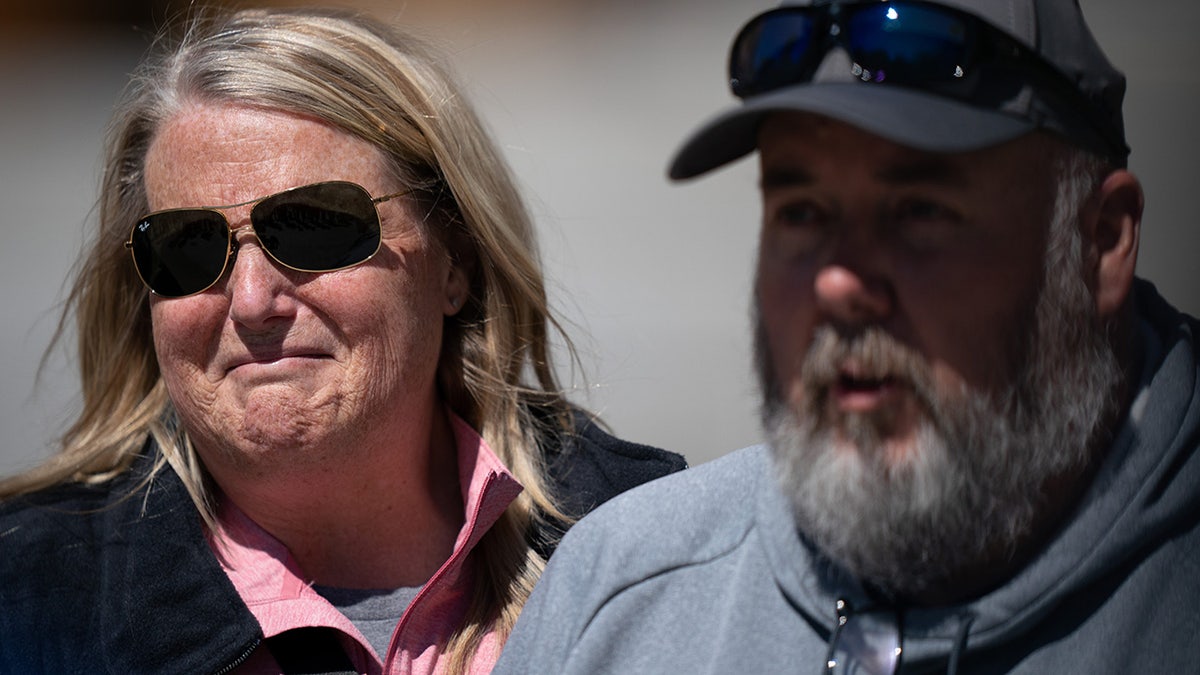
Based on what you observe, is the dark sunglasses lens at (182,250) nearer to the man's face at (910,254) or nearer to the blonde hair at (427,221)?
the blonde hair at (427,221)

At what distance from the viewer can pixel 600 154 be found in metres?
6.67

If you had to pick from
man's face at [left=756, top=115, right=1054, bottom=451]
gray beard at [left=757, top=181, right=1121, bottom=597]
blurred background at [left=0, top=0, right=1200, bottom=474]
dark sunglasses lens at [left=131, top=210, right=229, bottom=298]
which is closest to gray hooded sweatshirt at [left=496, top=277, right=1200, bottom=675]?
gray beard at [left=757, top=181, right=1121, bottom=597]

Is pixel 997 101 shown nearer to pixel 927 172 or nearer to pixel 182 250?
pixel 927 172

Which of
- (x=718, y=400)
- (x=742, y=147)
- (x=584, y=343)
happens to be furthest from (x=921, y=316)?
(x=718, y=400)

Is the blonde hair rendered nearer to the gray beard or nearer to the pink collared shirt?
the pink collared shirt

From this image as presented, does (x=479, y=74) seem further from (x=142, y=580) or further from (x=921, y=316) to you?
(x=921, y=316)

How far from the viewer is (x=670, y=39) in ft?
22.2

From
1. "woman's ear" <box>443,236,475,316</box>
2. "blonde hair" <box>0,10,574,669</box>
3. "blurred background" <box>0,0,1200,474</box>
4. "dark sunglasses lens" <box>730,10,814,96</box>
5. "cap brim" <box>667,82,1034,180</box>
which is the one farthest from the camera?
"blurred background" <box>0,0,1200,474</box>

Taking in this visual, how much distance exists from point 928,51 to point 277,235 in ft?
4.61

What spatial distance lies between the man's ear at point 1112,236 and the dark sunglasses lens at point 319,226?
4.67ft

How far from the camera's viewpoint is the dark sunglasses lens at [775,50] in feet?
4.67

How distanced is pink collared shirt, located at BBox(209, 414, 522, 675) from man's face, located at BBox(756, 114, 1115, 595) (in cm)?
115

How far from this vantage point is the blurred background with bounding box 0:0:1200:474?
5246 mm

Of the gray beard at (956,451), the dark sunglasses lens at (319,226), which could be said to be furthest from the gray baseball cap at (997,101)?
the dark sunglasses lens at (319,226)
